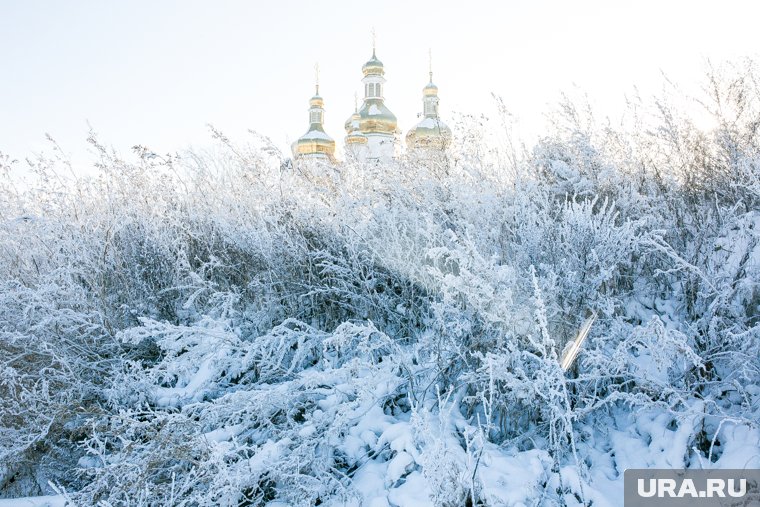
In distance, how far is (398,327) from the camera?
3.44 m

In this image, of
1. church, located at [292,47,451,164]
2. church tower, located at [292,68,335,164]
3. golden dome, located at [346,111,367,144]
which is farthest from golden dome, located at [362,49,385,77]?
golden dome, located at [346,111,367,144]

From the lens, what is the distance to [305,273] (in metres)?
3.77

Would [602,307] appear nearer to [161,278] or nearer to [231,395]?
[231,395]

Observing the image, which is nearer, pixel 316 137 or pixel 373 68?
pixel 316 137

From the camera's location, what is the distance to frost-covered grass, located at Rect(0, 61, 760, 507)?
7.80ft

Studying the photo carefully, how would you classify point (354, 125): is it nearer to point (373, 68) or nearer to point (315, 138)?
point (315, 138)

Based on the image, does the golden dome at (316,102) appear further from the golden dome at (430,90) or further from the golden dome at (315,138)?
the golden dome at (430,90)

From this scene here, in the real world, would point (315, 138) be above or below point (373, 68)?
below

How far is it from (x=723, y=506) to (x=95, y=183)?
15.7 ft

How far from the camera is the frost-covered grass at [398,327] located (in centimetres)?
238

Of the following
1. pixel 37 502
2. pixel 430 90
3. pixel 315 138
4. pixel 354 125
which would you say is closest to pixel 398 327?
pixel 37 502

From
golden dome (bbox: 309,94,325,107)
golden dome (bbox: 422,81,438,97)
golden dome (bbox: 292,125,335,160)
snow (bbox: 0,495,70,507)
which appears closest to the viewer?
snow (bbox: 0,495,70,507)

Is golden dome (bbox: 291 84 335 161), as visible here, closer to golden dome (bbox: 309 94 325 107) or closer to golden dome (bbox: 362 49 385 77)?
golden dome (bbox: 309 94 325 107)

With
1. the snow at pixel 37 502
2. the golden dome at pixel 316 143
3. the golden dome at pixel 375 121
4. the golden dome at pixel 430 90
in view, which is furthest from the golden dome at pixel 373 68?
the snow at pixel 37 502
